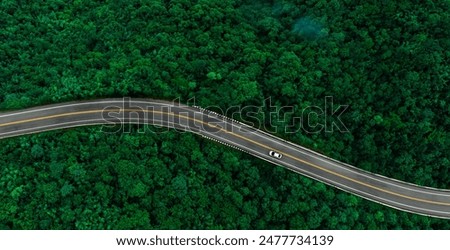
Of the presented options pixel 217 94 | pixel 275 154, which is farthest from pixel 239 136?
pixel 217 94

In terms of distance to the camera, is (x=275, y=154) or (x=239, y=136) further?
(x=239, y=136)

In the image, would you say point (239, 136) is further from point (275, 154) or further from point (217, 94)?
point (217, 94)

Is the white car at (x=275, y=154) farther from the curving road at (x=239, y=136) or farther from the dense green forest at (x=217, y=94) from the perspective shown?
the dense green forest at (x=217, y=94)

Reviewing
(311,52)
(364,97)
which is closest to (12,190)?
(311,52)

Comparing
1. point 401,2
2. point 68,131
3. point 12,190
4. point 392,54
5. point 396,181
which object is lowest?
point 396,181

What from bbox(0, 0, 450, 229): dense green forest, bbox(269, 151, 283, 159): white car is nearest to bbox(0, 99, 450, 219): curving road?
bbox(269, 151, 283, 159): white car

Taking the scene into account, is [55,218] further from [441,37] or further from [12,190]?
[441,37]
